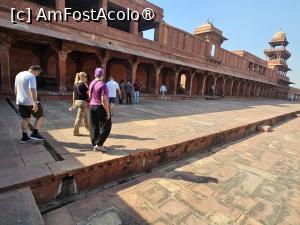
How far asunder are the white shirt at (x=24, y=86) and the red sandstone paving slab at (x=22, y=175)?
1.38 meters

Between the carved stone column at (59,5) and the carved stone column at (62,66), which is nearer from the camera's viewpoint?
the carved stone column at (62,66)

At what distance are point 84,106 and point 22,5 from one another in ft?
26.9

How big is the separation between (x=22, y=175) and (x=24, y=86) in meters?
1.68

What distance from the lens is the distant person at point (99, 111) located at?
3.55 meters

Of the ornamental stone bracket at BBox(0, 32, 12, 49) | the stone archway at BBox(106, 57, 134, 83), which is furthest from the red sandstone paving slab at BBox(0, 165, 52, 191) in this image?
the stone archway at BBox(106, 57, 134, 83)

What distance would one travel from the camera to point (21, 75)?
3596 millimetres

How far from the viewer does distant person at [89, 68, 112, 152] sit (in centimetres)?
355

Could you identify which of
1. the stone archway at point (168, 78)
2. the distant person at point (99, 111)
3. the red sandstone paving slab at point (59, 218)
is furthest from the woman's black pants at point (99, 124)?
the stone archway at point (168, 78)

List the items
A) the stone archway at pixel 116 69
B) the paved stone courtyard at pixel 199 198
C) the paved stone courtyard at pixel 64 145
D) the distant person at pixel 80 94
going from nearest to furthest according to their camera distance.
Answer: the paved stone courtyard at pixel 199 198 < the paved stone courtyard at pixel 64 145 < the distant person at pixel 80 94 < the stone archway at pixel 116 69

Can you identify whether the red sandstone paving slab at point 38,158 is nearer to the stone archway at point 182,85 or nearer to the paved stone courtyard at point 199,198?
the paved stone courtyard at point 199,198

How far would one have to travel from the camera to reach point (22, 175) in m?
2.60

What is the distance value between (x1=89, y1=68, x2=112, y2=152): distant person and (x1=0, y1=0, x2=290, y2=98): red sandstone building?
271 inches

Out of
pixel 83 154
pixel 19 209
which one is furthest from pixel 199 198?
pixel 19 209

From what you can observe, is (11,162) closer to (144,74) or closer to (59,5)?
(59,5)
